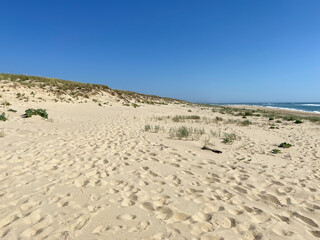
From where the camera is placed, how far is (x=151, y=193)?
384 centimetres

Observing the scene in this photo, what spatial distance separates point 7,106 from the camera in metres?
14.6

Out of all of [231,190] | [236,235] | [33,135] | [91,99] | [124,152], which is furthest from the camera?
[91,99]

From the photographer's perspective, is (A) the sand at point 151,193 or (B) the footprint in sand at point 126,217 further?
(B) the footprint in sand at point 126,217

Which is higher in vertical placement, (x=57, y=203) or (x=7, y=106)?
(x=7, y=106)

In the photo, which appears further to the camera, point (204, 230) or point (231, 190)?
point (231, 190)

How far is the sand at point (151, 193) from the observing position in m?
2.81

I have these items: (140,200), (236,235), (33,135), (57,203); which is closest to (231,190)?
(236,235)

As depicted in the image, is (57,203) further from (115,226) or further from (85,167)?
(85,167)

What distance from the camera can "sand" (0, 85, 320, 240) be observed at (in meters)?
2.81

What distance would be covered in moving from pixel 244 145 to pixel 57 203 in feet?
25.1

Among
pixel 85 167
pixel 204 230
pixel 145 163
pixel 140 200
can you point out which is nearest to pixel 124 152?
pixel 145 163

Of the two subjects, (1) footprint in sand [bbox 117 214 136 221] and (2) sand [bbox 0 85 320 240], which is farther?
(1) footprint in sand [bbox 117 214 136 221]

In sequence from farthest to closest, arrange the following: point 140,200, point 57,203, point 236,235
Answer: point 140,200 < point 57,203 < point 236,235

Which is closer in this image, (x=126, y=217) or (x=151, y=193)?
(x=126, y=217)
